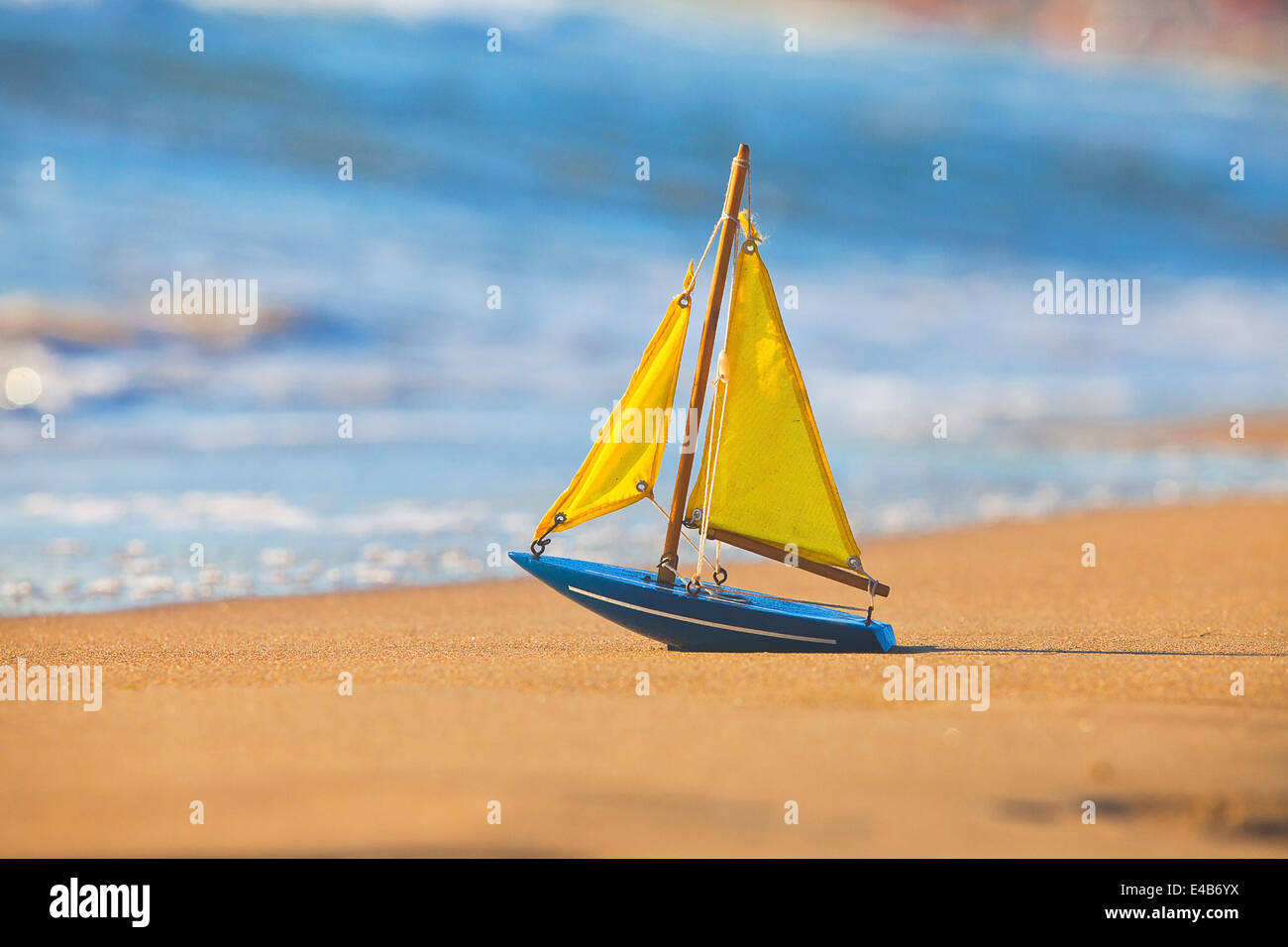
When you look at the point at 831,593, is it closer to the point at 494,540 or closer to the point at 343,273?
the point at 494,540

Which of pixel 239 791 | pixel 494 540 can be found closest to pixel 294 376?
pixel 494 540

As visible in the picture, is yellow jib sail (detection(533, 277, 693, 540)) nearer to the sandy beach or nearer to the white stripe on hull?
the white stripe on hull

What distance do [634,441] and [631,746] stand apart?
2.57 meters

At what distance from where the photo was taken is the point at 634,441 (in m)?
8.45

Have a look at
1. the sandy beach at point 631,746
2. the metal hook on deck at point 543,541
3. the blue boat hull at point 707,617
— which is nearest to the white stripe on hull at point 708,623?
the blue boat hull at point 707,617

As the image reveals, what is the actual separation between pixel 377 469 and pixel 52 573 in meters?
8.58

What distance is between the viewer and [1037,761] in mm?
6355

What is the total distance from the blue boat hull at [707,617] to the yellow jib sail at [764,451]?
0.56m

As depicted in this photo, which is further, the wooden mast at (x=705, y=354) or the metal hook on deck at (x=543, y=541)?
the metal hook on deck at (x=543, y=541)

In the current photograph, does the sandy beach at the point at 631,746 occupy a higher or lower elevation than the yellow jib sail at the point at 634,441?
lower

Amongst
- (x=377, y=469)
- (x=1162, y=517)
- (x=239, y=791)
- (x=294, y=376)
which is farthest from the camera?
(x=294, y=376)

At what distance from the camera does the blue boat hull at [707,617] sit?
8.30m

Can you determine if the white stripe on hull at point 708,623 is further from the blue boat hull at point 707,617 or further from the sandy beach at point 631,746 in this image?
the sandy beach at point 631,746

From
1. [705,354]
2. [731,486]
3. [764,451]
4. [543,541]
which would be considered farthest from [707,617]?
[705,354]
